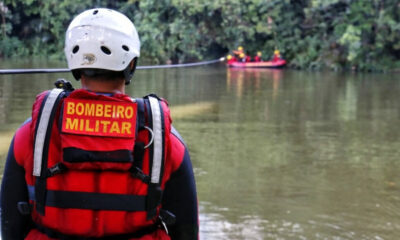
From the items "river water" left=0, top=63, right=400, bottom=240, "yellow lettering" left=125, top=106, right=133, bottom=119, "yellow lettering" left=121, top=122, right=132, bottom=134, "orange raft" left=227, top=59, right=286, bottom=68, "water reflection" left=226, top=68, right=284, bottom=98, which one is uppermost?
"orange raft" left=227, top=59, right=286, bottom=68

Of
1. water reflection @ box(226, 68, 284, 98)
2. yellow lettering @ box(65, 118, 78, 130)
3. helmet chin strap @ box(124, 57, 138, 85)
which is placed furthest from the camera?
water reflection @ box(226, 68, 284, 98)

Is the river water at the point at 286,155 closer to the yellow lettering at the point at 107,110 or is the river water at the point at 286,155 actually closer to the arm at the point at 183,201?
the arm at the point at 183,201

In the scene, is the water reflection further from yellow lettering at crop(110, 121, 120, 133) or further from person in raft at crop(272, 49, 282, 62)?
yellow lettering at crop(110, 121, 120, 133)

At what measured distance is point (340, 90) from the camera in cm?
1591

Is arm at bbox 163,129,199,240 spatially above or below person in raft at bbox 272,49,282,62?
below

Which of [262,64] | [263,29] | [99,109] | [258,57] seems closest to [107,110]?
[99,109]

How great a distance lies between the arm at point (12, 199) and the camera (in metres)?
1.59

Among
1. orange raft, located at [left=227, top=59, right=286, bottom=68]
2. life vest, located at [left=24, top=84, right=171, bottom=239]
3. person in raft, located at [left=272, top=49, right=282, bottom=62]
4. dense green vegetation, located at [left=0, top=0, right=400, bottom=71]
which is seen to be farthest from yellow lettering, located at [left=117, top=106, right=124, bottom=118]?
person in raft, located at [left=272, top=49, right=282, bottom=62]

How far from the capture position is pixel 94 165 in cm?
148

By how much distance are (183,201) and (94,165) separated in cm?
30

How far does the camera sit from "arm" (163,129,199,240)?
163cm

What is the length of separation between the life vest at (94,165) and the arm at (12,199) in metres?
0.06

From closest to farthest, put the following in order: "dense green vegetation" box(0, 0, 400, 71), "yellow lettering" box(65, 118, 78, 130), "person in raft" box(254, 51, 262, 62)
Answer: "yellow lettering" box(65, 118, 78, 130) → "dense green vegetation" box(0, 0, 400, 71) → "person in raft" box(254, 51, 262, 62)

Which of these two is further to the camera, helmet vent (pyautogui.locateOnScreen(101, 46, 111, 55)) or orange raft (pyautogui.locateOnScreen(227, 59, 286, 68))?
orange raft (pyautogui.locateOnScreen(227, 59, 286, 68))
